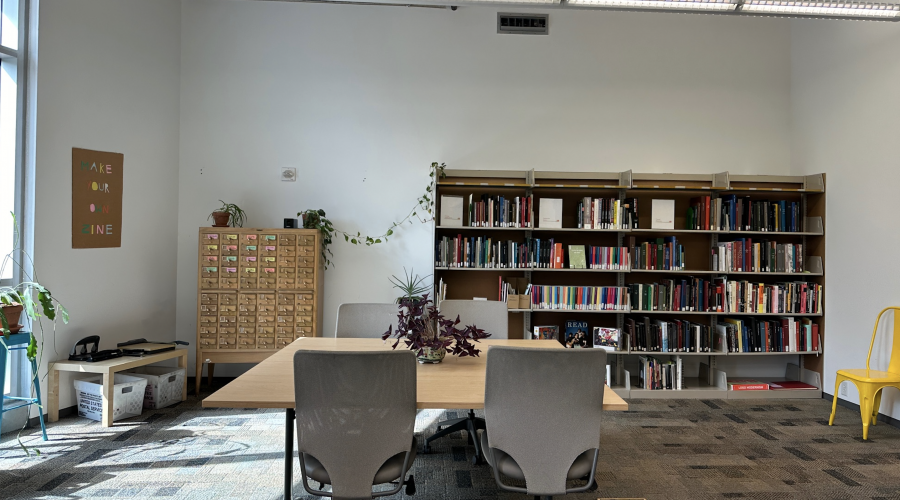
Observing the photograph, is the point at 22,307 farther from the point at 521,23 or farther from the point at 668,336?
the point at 668,336

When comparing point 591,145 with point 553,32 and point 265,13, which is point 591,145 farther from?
point 265,13

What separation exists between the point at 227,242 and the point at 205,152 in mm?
1062

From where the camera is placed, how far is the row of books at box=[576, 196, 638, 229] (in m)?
4.99

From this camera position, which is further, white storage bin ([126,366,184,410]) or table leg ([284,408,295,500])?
white storage bin ([126,366,184,410])

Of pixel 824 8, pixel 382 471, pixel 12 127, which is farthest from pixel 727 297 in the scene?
pixel 12 127

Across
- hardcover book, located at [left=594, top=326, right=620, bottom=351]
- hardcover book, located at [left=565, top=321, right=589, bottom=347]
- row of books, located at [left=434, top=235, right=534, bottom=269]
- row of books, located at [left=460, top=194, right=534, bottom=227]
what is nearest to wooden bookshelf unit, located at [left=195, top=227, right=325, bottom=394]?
row of books, located at [left=434, top=235, right=534, bottom=269]

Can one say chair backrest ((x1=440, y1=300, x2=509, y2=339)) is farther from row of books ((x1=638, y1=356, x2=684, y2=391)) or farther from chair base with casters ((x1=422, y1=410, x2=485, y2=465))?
row of books ((x1=638, y1=356, x2=684, y2=391))

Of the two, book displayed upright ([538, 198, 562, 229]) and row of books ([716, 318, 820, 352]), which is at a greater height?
book displayed upright ([538, 198, 562, 229])

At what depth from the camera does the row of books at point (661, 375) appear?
4.94 metres

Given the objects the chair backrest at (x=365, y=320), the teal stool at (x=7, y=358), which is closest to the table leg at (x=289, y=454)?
the chair backrest at (x=365, y=320)

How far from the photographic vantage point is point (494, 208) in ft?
16.4

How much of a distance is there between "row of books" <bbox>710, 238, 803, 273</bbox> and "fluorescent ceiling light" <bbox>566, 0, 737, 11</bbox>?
2194 millimetres

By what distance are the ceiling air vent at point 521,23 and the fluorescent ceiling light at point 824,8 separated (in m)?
2.13

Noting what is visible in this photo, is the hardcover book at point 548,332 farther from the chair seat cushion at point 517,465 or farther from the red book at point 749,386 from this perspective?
the chair seat cushion at point 517,465
